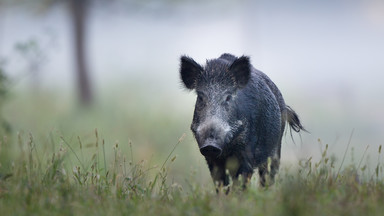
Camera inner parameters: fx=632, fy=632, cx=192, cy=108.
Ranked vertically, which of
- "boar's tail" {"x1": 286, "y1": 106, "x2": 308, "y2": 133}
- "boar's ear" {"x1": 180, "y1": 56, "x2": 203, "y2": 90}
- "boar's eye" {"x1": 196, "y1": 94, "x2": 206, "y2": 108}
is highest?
"boar's ear" {"x1": 180, "y1": 56, "x2": 203, "y2": 90}

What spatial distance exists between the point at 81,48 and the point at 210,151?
46.1 feet

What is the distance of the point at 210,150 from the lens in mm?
5277

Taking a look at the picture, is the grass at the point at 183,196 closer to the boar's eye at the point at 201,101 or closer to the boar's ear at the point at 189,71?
the boar's eye at the point at 201,101

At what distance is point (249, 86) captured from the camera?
593 centimetres

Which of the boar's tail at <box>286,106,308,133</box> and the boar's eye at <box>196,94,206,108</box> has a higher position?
the boar's eye at <box>196,94,206,108</box>

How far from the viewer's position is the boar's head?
5.35 m

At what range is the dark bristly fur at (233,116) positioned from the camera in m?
5.50

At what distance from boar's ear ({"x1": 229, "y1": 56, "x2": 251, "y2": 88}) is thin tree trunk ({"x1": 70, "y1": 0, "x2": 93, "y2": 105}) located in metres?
13.0

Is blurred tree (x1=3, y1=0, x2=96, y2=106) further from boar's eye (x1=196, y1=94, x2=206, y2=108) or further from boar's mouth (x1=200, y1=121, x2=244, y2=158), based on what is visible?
boar's mouth (x1=200, y1=121, x2=244, y2=158)

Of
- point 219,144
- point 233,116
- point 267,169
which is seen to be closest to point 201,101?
point 233,116

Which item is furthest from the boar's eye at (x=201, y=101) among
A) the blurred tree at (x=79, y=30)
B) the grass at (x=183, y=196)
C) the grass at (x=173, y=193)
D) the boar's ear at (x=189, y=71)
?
the blurred tree at (x=79, y=30)

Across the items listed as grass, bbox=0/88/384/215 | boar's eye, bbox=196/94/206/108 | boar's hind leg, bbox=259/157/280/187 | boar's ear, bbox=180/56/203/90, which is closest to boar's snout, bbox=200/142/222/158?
grass, bbox=0/88/384/215

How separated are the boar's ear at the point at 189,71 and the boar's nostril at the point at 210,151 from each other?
3.14ft

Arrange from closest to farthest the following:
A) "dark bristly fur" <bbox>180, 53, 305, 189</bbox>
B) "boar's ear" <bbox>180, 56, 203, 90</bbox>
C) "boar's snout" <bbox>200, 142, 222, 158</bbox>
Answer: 1. "boar's snout" <bbox>200, 142, 222, 158</bbox>
2. "dark bristly fur" <bbox>180, 53, 305, 189</bbox>
3. "boar's ear" <bbox>180, 56, 203, 90</bbox>
